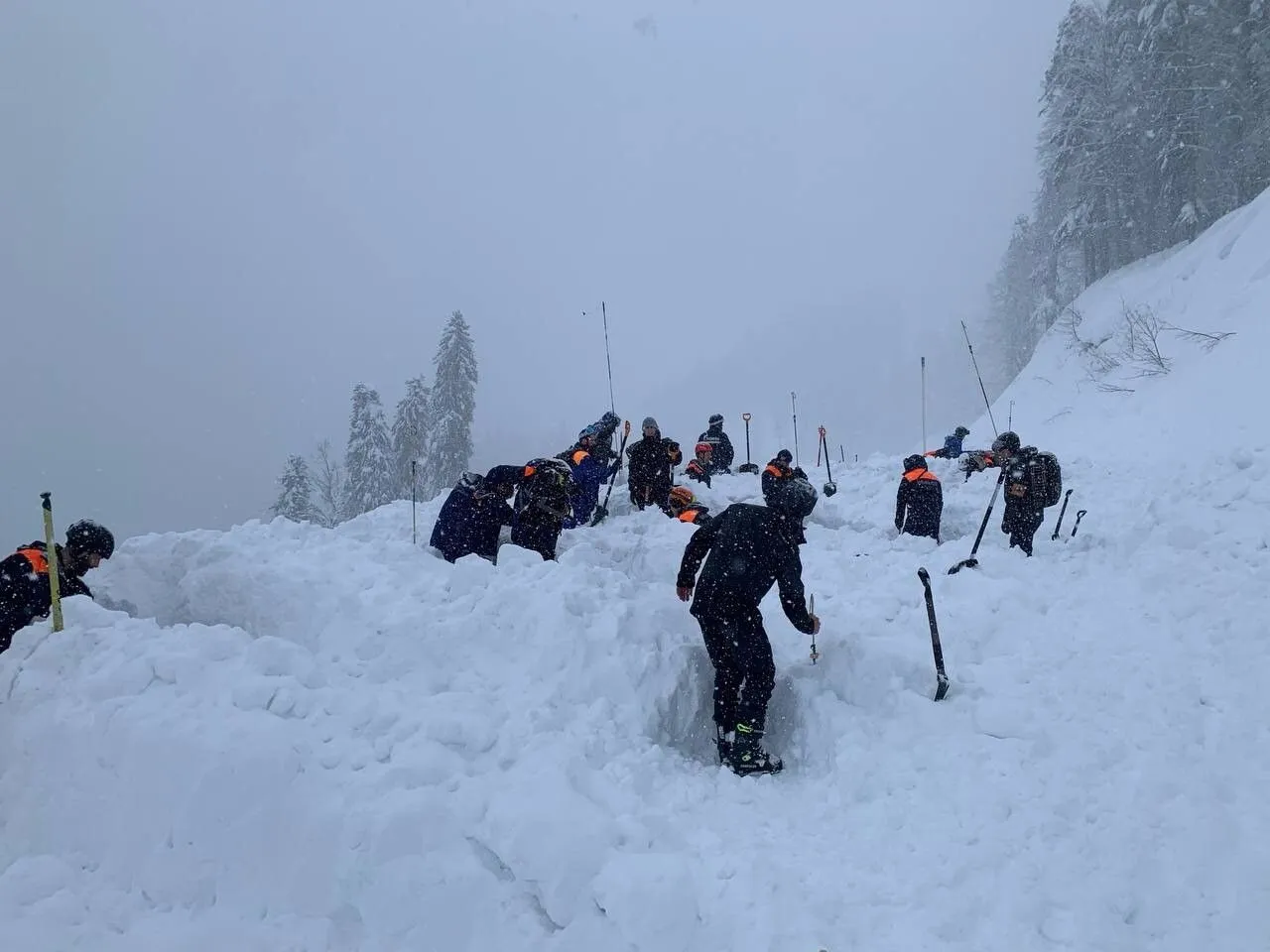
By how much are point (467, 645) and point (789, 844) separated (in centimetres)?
262

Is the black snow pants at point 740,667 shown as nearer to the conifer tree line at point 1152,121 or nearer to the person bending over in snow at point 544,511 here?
the person bending over in snow at point 544,511

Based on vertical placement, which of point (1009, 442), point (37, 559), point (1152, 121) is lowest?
point (37, 559)

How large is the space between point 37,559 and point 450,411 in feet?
104

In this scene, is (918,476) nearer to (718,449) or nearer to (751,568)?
(718,449)

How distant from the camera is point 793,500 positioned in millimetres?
5238

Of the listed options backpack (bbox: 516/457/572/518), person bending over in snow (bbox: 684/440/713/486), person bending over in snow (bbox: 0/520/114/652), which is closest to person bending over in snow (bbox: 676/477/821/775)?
backpack (bbox: 516/457/572/518)

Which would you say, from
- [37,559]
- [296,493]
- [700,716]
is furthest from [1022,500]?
[296,493]

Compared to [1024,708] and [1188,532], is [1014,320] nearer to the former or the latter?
[1188,532]

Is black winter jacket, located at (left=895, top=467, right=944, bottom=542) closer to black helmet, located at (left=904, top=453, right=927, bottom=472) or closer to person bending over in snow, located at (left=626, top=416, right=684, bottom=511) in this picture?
black helmet, located at (left=904, top=453, right=927, bottom=472)

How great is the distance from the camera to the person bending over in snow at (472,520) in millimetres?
8016

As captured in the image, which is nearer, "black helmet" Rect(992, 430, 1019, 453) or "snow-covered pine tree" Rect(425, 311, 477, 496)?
"black helmet" Rect(992, 430, 1019, 453)

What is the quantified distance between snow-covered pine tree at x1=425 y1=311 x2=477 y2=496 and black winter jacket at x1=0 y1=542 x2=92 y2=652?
→ 30784 mm

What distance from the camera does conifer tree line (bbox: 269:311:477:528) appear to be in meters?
35.3

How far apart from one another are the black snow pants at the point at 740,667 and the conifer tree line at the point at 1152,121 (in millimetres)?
29827
